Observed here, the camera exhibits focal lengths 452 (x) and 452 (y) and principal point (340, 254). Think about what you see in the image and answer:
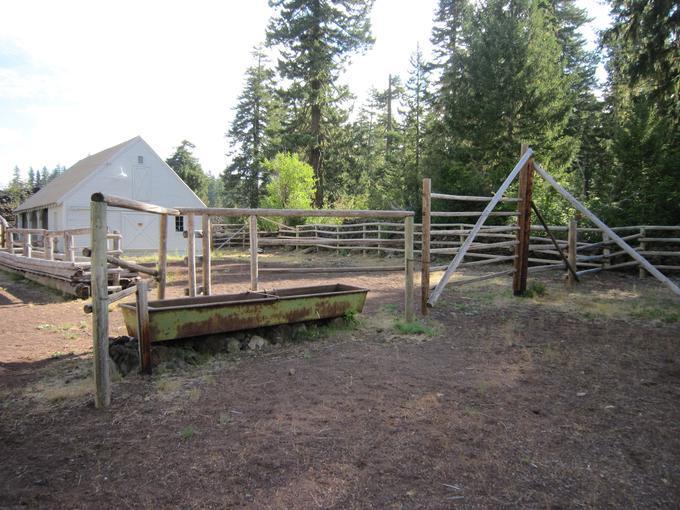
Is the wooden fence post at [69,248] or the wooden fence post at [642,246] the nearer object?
the wooden fence post at [69,248]

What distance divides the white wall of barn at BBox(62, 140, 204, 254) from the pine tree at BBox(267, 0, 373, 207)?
Answer: 28.7 ft

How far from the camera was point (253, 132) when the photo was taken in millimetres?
39688

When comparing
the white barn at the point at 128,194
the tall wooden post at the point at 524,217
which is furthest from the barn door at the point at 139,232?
the tall wooden post at the point at 524,217

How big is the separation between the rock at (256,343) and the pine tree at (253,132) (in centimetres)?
A: 3532

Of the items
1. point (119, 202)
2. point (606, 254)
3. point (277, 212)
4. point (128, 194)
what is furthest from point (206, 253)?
point (128, 194)

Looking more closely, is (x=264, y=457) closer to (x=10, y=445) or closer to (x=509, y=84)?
(x=10, y=445)

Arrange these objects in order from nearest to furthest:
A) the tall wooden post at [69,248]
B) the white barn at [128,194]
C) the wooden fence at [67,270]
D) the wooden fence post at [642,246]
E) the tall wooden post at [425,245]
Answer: the tall wooden post at [425,245] → the wooden fence at [67,270] → the tall wooden post at [69,248] → the wooden fence post at [642,246] → the white barn at [128,194]

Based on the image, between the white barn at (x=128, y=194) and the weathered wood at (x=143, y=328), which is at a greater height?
the white barn at (x=128, y=194)

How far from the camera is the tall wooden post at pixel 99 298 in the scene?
341 cm

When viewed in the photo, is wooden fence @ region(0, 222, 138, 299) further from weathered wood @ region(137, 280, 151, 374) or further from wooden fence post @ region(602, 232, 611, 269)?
wooden fence post @ region(602, 232, 611, 269)

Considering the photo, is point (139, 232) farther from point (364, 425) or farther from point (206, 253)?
point (364, 425)

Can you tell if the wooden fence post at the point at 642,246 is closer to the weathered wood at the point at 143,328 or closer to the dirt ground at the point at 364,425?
the dirt ground at the point at 364,425

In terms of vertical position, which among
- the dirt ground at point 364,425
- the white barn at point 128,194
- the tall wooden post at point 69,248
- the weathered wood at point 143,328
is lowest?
the dirt ground at point 364,425

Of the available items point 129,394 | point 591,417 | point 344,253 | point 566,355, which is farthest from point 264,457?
point 344,253
